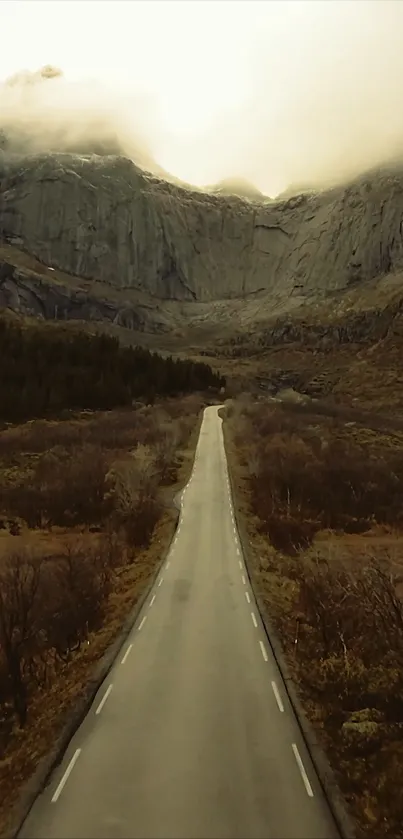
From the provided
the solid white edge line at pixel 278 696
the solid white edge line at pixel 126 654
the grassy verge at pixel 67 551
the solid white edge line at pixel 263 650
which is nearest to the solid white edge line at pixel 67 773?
the grassy verge at pixel 67 551

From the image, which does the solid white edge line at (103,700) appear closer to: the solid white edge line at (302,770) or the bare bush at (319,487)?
the solid white edge line at (302,770)

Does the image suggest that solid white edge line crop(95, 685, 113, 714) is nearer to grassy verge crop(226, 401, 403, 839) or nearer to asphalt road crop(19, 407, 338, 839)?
asphalt road crop(19, 407, 338, 839)

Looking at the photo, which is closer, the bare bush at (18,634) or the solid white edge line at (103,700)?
the solid white edge line at (103,700)

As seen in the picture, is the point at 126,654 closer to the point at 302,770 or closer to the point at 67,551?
the point at 302,770

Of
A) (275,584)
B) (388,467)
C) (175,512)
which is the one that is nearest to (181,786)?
(275,584)

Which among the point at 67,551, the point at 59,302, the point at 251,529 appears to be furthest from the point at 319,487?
the point at 59,302
